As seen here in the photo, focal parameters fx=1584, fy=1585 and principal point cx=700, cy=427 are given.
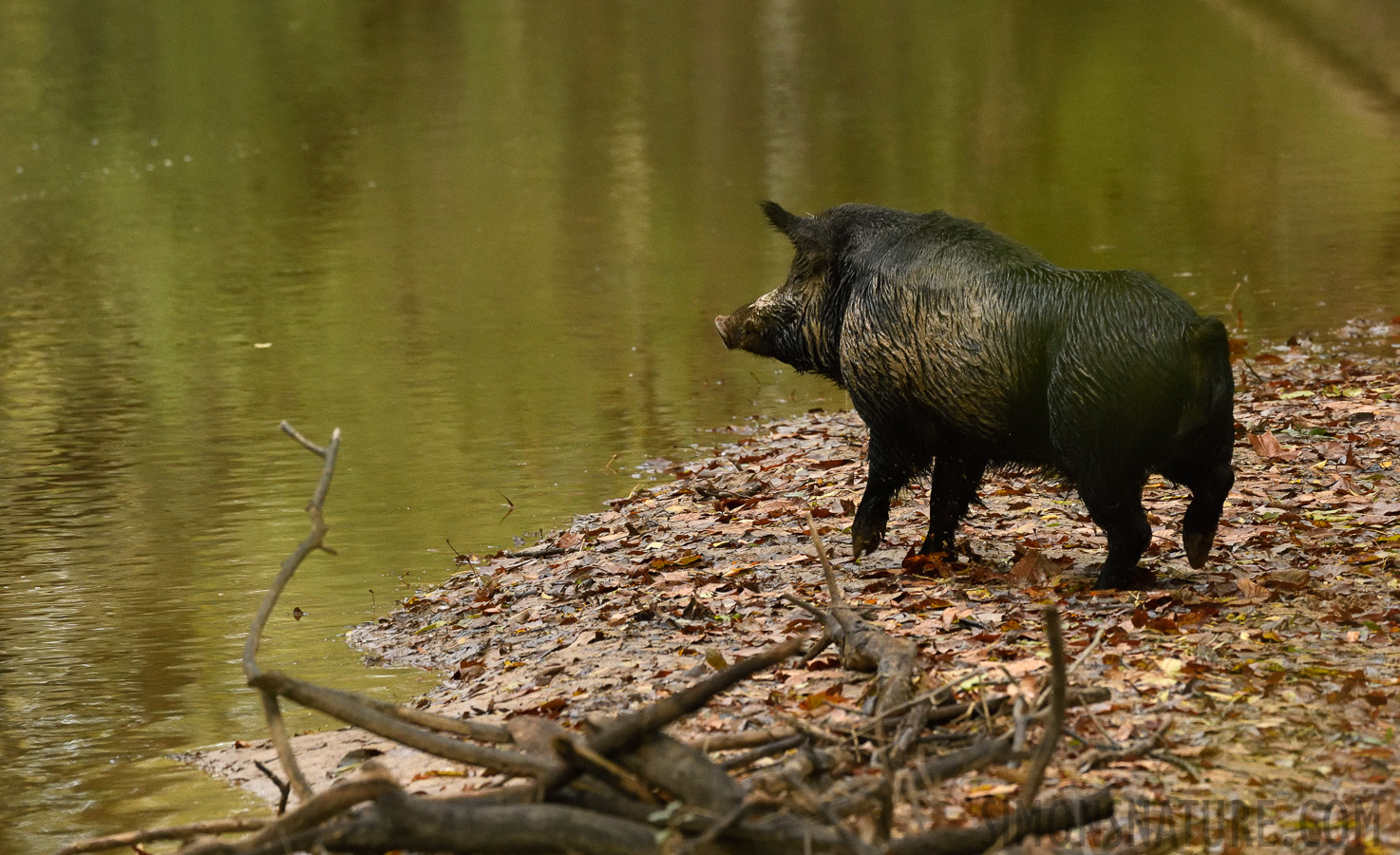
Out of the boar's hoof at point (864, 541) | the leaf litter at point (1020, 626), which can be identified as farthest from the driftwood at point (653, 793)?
the boar's hoof at point (864, 541)

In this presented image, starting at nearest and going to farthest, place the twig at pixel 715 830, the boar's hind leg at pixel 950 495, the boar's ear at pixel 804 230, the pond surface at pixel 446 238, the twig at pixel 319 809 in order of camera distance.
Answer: the twig at pixel 715 830, the twig at pixel 319 809, the boar's hind leg at pixel 950 495, the boar's ear at pixel 804 230, the pond surface at pixel 446 238

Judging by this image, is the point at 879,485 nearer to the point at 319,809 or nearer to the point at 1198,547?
the point at 1198,547

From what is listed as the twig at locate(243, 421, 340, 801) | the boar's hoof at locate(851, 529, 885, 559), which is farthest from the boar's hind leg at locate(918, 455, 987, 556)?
the twig at locate(243, 421, 340, 801)

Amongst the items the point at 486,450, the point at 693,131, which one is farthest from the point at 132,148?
the point at 486,450

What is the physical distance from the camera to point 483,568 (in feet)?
29.9

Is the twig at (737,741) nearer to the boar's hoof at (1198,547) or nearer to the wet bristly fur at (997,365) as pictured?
the wet bristly fur at (997,365)

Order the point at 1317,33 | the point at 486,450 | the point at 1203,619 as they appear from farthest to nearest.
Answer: the point at 1317,33 → the point at 486,450 → the point at 1203,619

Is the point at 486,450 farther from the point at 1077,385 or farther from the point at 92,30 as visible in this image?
the point at 92,30

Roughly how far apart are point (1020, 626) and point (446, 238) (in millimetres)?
18611

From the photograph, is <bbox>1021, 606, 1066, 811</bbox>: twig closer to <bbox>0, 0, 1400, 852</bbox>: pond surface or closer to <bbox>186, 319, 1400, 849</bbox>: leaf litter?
<bbox>186, 319, 1400, 849</bbox>: leaf litter

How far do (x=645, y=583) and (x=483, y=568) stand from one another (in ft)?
5.18

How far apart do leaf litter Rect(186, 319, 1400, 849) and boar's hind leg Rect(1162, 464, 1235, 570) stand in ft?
0.57

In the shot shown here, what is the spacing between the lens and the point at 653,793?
4457 millimetres

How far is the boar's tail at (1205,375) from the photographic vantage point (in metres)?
6.32
